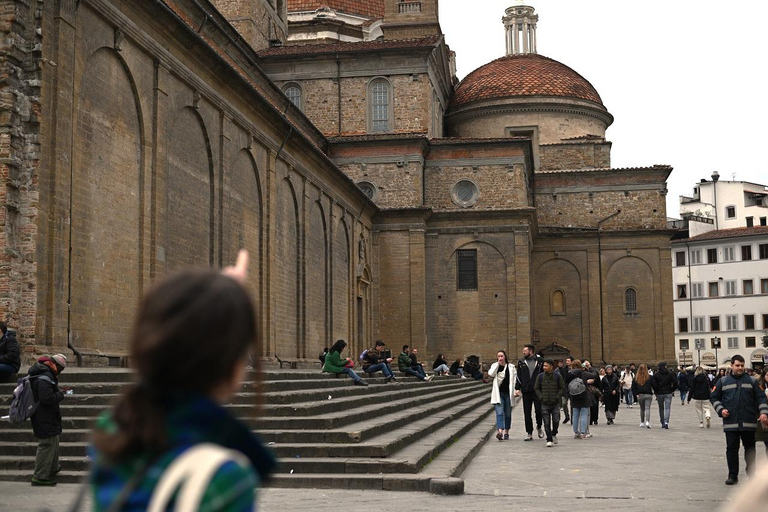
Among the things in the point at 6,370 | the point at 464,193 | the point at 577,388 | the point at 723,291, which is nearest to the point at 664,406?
the point at 577,388

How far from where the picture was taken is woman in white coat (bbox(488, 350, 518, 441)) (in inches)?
740

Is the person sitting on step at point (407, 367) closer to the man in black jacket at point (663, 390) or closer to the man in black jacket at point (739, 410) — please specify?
the man in black jacket at point (663, 390)

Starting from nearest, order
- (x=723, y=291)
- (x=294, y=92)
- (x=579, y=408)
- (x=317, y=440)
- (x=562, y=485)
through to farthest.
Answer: (x=562, y=485) → (x=317, y=440) → (x=579, y=408) → (x=294, y=92) → (x=723, y=291)

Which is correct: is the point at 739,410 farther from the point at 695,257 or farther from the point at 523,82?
the point at 695,257

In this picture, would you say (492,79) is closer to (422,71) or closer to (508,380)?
(422,71)

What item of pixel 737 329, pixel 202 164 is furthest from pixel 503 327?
pixel 737 329

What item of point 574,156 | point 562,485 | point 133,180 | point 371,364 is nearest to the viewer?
point 562,485

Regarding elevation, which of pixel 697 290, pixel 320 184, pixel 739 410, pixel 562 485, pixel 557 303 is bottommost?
pixel 562 485

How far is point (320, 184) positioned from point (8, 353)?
77.0 ft

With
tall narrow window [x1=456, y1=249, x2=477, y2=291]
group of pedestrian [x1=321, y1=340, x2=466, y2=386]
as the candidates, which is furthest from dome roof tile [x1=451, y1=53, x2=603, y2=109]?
group of pedestrian [x1=321, y1=340, x2=466, y2=386]

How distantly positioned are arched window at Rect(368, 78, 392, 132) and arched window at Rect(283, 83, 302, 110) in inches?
127

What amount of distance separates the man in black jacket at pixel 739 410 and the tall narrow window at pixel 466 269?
33.3 metres

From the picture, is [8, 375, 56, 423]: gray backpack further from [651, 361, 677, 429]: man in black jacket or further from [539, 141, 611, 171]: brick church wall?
[539, 141, 611, 171]: brick church wall

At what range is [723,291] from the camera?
78.1 metres
